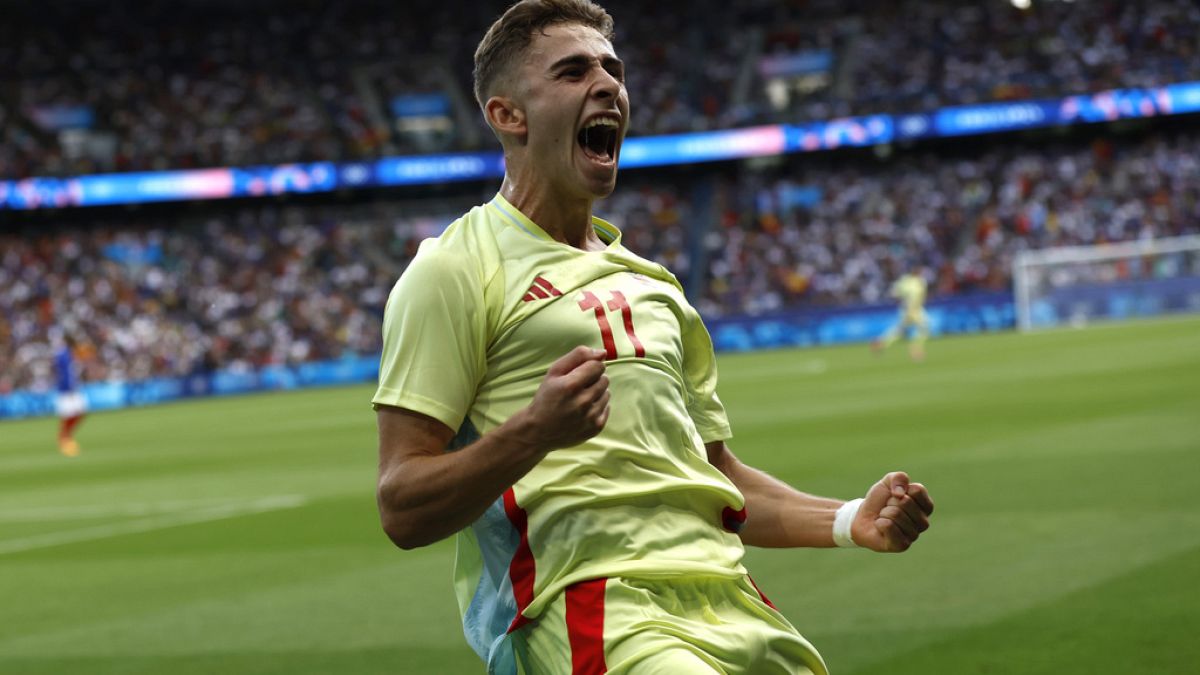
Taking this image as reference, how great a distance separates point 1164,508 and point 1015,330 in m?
32.2

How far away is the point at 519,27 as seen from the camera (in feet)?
9.68

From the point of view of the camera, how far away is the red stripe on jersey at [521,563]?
9.22ft

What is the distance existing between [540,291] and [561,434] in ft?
1.66

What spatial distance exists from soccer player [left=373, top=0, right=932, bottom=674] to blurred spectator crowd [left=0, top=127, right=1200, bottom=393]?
134 feet

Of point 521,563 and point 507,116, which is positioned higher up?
point 507,116

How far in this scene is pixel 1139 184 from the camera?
149 ft

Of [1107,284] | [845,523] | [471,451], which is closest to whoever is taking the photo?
[471,451]

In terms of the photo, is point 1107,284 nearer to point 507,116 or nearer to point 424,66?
point 424,66

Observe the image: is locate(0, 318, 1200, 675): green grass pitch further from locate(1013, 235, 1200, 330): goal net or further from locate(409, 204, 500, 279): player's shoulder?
locate(1013, 235, 1200, 330): goal net

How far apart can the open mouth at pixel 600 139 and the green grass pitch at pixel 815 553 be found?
3.46 meters

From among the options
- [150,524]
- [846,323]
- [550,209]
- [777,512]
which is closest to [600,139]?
[550,209]

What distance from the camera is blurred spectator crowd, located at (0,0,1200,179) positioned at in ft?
156

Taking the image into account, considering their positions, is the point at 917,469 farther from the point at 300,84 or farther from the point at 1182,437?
the point at 300,84

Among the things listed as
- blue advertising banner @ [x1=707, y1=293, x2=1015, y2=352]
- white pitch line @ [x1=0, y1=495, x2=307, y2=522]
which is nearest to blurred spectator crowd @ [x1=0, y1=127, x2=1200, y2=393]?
blue advertising banner @ [x1=707, y1=293, x2=1015, y2=352]
